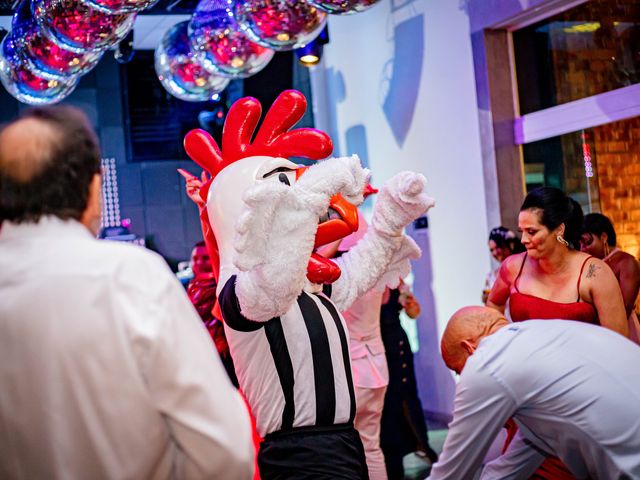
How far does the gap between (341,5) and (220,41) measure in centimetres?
105

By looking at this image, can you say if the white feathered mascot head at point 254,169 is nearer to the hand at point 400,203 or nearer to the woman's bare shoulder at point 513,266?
the hand at point 400,203

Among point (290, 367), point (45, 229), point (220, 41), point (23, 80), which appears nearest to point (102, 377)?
point (45, 229)

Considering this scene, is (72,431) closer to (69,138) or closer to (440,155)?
(69,138)

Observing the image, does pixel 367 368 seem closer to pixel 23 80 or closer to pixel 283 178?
pixel 283 178

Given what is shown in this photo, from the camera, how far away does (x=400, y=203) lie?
2.78 metres

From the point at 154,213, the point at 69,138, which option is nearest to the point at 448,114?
the point at 154,213

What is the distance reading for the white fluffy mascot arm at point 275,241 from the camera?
7.07ft

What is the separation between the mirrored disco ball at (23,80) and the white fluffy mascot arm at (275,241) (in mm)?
2578

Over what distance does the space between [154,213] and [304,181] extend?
6189 millimetres

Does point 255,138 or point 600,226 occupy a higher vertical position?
point 255,138

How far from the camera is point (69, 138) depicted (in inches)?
58.5

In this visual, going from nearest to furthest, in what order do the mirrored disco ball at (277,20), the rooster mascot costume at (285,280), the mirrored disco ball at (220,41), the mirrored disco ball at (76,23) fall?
the rooster mascot costume at (285,280) < the mirrored disco ball at (76,23) < the mirrored disco ball at (277,20) < the mirrored disco ball at (220,41)

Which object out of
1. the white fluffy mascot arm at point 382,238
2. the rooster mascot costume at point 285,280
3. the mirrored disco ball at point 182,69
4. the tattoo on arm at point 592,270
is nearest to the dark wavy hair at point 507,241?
the tattoo on arm at point 592,270

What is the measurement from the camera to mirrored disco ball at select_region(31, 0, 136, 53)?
372cm
